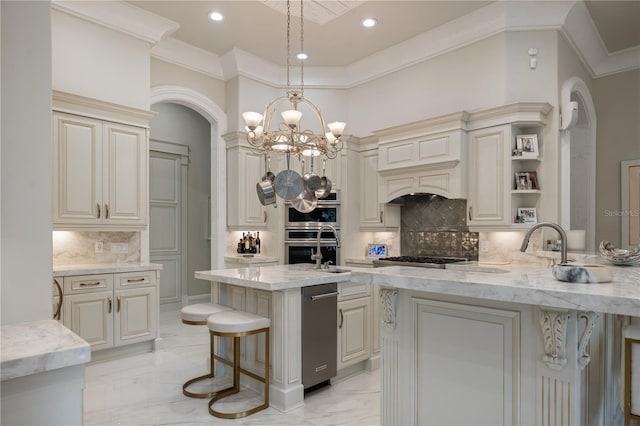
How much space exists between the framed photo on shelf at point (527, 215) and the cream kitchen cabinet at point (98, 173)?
4045mm

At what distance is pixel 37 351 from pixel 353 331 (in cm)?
284

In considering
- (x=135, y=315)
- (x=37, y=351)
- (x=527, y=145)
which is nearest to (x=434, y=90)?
(x=527, y=145)

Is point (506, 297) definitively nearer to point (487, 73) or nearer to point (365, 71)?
point (487, 73)

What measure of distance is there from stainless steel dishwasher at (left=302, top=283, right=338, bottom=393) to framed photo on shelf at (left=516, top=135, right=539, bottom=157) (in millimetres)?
2379

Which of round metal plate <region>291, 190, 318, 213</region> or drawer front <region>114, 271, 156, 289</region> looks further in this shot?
drawer front <region>114, 271, 156, 289</region>

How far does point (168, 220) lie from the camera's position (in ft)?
21.6

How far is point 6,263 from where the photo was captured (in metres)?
1.27

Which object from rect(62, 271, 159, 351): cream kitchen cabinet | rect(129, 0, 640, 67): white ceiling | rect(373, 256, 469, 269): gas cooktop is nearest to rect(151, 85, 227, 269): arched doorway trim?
rect(129, 0, 640, 67): white ceiling

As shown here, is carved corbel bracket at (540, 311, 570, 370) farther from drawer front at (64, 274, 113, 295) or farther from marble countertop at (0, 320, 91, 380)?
drawer front at (64, 274, 113, 295)

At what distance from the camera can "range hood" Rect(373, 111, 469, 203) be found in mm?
4344

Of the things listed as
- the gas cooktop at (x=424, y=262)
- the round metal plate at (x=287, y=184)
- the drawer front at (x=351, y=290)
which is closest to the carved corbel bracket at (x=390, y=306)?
the drawer front at (x=351, y=290)

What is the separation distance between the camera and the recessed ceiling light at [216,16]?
174 inches

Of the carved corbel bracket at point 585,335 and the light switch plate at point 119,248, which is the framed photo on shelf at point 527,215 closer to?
the carved corbel bracket at point 585,335

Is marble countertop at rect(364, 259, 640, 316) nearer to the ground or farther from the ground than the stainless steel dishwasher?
farther from the ground
